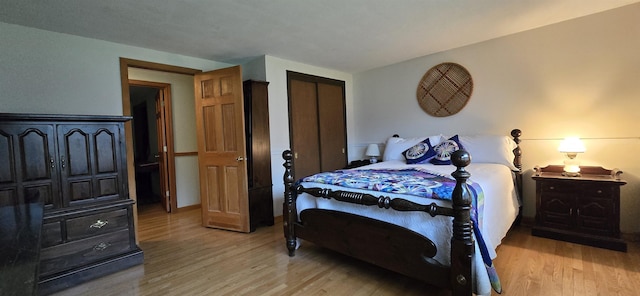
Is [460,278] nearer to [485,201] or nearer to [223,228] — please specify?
[485,201]

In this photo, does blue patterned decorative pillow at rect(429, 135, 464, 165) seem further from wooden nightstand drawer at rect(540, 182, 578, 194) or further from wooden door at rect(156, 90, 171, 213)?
wooden door at rect(156, 90, 171, 213)

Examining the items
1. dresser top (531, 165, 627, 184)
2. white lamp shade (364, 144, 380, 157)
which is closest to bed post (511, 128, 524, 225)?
dresser top (531, 165, 627, 184)

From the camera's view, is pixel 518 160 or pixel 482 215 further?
pixel 518 160

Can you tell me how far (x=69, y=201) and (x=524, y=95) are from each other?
4623 millimetres

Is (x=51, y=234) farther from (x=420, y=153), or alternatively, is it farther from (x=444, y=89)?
(x=444, y=89)

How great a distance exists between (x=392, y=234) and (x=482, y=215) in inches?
24.0

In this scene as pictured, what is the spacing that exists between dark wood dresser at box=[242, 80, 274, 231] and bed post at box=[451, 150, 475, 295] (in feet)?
8.02

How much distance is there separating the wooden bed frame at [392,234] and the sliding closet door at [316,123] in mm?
1536

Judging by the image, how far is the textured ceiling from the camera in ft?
7.43

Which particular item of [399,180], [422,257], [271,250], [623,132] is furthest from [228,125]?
[623,132]

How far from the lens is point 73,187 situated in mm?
2334

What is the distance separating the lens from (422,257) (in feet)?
5.78

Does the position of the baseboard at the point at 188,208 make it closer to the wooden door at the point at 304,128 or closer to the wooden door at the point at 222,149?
the wooden door at the point at 222,149

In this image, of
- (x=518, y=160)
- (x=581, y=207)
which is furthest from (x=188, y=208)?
(x=581, y=207)
